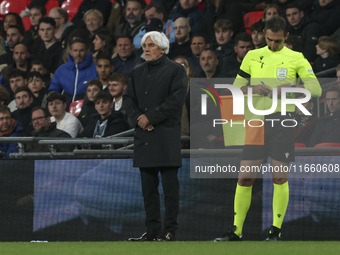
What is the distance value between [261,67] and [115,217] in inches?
91.2

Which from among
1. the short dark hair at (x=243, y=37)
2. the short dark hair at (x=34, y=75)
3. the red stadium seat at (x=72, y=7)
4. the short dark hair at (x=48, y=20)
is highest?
the red stadium seat at (x=72, y=7)

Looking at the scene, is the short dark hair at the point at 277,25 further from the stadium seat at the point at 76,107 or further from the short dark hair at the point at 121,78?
the stadium seat at the point at 76,107

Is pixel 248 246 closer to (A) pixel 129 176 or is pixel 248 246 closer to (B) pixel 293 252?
(B) pixel 293 252

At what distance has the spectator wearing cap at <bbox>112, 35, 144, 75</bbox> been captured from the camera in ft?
42.6

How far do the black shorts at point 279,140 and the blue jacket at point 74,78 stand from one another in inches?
237

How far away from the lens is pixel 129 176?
8.80 metres

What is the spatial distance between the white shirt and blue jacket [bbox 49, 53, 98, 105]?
63.4 inches

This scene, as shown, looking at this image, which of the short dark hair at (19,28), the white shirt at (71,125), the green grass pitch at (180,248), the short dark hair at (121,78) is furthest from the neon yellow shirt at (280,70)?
the short dark hair at (19,28)

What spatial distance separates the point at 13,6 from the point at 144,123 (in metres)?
10.6

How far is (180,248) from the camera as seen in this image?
675 centimetres

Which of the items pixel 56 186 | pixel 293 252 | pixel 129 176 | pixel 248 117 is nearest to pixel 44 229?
pixel 56 186

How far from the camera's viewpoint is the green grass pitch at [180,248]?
21.0 ft

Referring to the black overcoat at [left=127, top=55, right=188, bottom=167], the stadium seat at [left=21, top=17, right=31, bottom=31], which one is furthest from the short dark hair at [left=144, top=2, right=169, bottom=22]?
the black overcoat at [left=127, top=55, right=188, bottom=167]

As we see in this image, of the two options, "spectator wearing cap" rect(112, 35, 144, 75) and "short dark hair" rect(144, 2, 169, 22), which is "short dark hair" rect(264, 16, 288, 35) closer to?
"spectator wearing cap" rect(112, 35, 144, 75)
